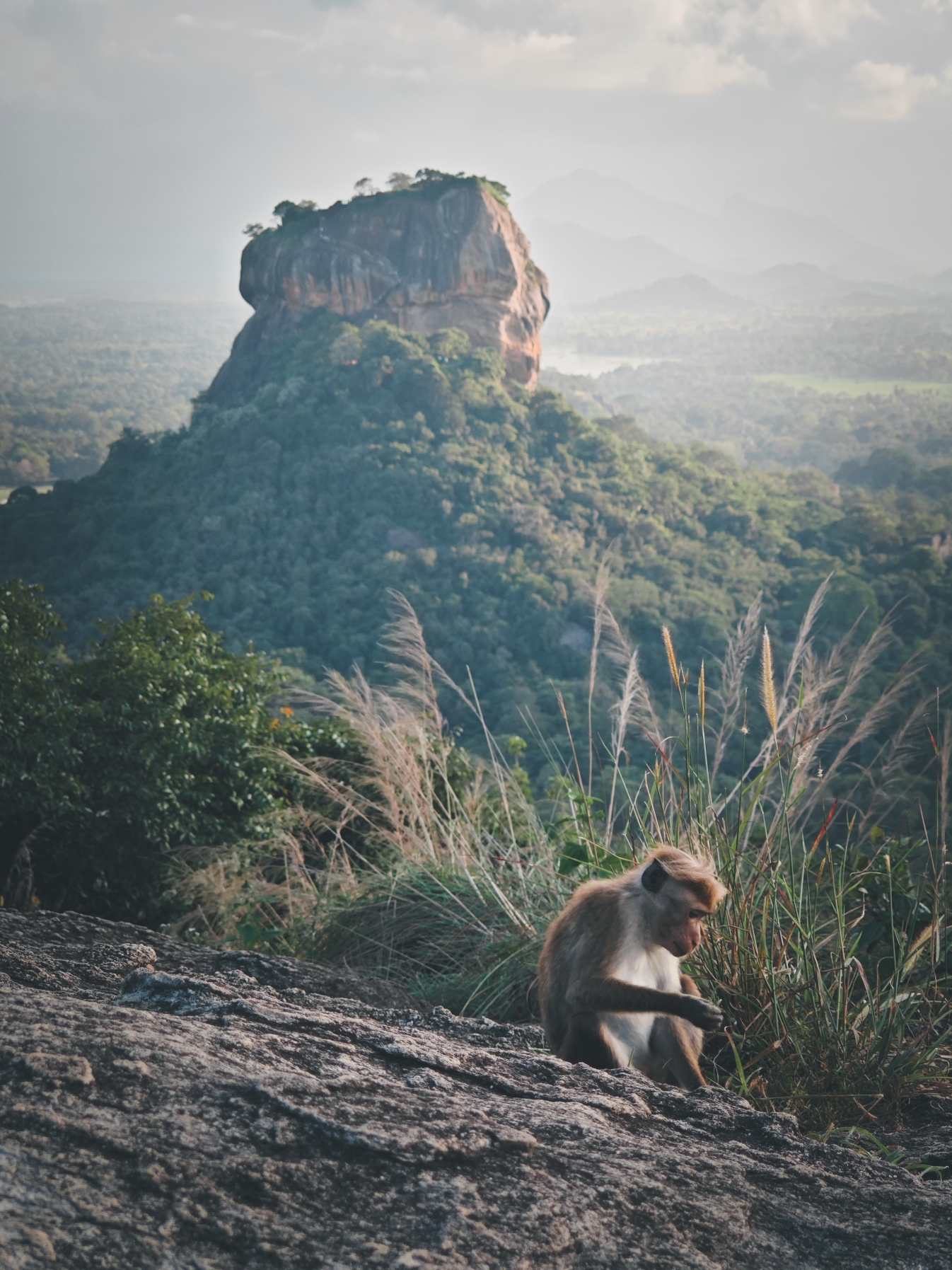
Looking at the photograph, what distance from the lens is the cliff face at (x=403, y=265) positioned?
42188mm

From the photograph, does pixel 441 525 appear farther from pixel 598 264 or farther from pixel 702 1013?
pixel 598 264

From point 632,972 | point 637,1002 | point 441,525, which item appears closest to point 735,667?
point 632,972

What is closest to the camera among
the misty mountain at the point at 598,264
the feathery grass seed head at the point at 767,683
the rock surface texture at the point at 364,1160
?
the rock surface texture at the point at 364,1160

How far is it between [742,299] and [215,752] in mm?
136051

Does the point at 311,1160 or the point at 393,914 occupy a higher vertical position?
the point at 311,1160

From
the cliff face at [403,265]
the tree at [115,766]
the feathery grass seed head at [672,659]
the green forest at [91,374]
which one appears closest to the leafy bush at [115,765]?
the tree at [115,766]

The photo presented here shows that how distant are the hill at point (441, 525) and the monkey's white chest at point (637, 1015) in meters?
23.3

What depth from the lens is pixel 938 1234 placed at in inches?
46.6

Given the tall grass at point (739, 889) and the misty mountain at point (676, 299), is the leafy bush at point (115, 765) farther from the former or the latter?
the misty mountain at point (676, 299)

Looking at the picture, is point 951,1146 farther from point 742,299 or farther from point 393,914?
point 742,299

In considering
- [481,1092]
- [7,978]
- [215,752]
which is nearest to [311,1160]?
[481,1092]

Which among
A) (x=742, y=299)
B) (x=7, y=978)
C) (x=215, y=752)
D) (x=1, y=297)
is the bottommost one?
(x=215, y=752)

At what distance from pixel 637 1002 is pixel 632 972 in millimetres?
150

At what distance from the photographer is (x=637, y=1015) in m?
2.25
